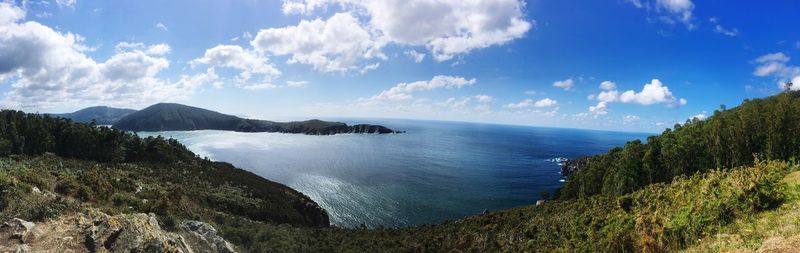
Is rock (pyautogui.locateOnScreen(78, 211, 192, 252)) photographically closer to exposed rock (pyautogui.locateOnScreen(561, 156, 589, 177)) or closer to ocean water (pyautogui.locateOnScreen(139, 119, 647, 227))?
ocean water (pyautogui.locateOnScreen(139, 119, 647, 227))

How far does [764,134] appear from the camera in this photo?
62.2 meters

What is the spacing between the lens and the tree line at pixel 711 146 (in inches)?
2341

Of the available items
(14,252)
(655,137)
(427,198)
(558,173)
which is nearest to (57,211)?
(14,252)

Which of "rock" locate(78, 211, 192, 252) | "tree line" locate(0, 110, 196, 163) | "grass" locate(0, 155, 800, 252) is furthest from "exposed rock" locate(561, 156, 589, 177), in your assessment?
"rock" locate(78, 211, 192, 252)

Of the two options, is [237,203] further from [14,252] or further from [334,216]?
[14,252]

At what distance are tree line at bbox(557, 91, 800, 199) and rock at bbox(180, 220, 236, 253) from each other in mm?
67914

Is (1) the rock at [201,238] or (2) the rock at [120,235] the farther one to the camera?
(1) the rock at [201,238]

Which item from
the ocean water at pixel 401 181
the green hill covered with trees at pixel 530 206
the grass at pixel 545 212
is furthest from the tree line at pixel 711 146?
the grass at pixel 545 212

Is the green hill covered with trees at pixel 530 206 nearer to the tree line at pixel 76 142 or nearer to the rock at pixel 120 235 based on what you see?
the tree line at pixel 76 142

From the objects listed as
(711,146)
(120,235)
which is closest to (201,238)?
(120,235)

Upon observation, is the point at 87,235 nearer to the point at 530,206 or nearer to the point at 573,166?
the point at 530,206

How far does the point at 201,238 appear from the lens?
878 inches

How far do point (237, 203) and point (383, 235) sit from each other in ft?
73.8

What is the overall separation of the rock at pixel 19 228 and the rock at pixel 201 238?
7.02m
